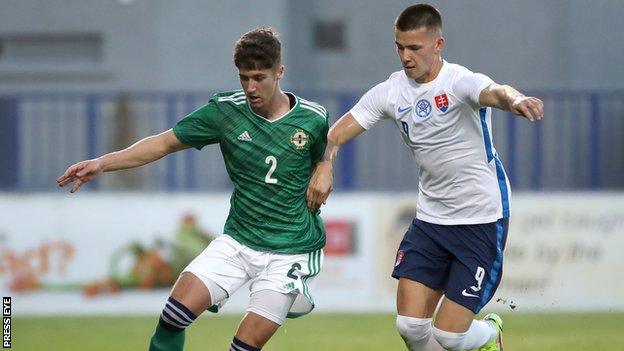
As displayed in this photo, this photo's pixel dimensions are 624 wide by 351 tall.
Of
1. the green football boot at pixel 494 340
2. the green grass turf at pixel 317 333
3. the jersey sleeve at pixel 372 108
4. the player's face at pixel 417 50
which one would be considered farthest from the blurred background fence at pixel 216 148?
the player's face at pixel 417 50

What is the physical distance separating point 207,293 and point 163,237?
21.2 ft

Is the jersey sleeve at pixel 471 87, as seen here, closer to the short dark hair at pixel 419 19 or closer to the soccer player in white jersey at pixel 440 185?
the soccer player in white jersey at pixel 440 185

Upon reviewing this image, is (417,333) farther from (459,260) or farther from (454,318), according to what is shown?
(459,260)

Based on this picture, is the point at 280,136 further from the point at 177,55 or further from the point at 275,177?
the point at 177,55

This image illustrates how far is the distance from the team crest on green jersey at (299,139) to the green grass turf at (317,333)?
3.12m

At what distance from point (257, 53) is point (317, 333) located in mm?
4892

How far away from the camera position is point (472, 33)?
667 inches

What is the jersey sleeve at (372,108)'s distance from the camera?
7809 millimetres

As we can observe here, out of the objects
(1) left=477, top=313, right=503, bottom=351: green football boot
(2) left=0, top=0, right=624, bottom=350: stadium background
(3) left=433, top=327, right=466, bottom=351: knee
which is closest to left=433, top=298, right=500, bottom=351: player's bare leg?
(3) left=433, top=327, right=466, bottom=351: knee

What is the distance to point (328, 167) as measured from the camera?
7426 mm

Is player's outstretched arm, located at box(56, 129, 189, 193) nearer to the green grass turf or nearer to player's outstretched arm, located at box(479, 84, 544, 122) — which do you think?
player's outstretched arm, located at box(479, 84, 544, 122)

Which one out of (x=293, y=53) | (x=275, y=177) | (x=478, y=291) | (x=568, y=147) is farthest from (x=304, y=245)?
(x=293, y=53)

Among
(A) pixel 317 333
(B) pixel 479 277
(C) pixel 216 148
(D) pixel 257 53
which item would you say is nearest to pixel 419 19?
(D) pixel 257 53

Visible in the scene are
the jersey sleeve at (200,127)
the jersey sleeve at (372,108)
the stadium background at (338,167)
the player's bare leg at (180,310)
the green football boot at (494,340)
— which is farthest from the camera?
the stadium background at (338,167)
